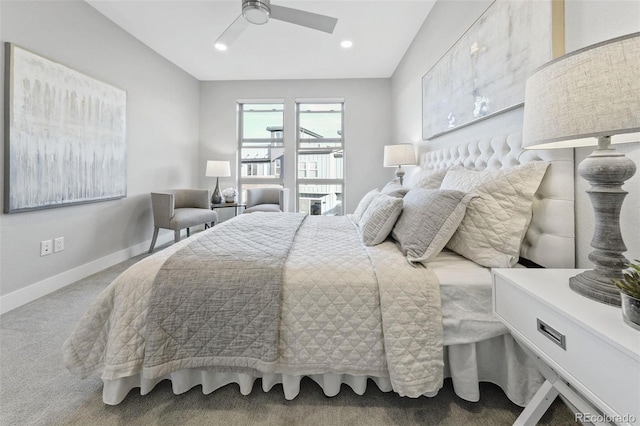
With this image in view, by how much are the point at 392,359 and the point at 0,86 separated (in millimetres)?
3100

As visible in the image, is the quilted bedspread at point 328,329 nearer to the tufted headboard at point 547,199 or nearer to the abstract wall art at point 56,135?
the tufted headboard at point 547,199

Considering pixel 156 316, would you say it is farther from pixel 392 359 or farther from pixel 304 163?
pixel 304 163

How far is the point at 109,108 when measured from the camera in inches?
114

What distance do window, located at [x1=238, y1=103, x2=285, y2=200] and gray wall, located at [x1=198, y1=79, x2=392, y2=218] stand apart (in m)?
0.18

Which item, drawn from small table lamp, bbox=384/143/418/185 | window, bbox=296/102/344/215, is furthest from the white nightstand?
window, bbox=296/102/344/215

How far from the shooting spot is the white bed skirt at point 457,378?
115 centimetres

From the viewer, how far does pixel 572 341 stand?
669 mm

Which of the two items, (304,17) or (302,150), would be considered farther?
(302,150)

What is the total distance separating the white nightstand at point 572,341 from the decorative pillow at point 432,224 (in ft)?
1.00

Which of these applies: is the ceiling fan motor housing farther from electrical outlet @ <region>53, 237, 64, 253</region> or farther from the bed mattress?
electrical outlet @ <region>53, 237, 64, 253</region>

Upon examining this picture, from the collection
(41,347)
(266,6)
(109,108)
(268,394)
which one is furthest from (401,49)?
(41,347)

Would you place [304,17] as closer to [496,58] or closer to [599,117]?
[496,58]

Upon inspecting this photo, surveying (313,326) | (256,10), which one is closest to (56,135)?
(256,10)

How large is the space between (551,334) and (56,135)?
3.42 meters
